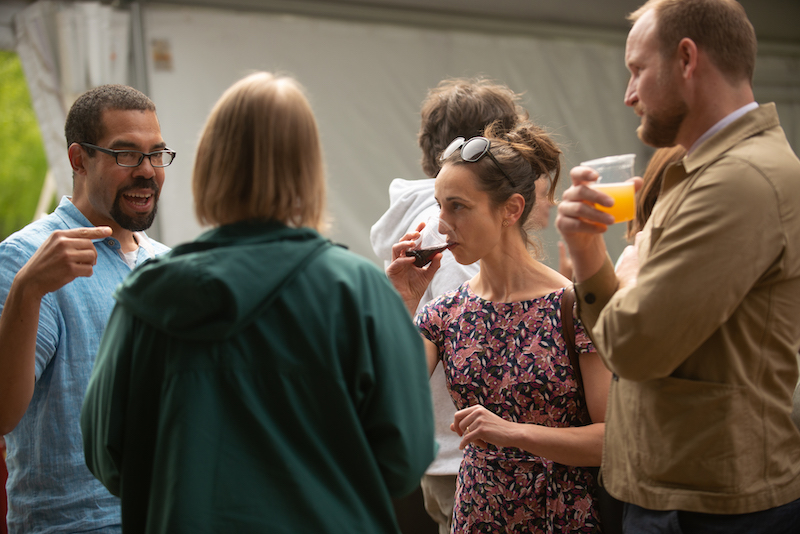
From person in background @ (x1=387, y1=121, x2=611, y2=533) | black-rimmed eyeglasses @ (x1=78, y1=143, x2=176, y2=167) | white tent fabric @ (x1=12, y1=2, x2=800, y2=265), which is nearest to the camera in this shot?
person in background @ (x1=387, y1=121, x2=611, y2=533)

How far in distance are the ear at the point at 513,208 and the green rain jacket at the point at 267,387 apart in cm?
92

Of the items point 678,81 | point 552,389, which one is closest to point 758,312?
point 678,81

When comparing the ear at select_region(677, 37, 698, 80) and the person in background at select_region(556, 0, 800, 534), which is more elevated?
the ear at select_region(677, 37, 698, 80)

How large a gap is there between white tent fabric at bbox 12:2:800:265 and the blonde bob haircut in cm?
249

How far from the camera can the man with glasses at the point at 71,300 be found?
1.55m

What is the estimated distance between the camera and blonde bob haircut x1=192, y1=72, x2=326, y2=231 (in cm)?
114

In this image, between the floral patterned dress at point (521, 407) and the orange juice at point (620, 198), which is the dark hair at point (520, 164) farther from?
the orange juice at point (620, 198)

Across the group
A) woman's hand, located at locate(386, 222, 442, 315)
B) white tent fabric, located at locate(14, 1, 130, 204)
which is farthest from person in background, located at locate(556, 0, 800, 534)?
white tent fabric, located at locate(14, 1, 130, 204)

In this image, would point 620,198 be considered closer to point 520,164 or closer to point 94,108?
point 520,164

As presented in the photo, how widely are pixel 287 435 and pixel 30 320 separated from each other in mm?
847

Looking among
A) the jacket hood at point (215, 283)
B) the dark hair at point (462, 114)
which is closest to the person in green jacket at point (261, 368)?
the jacket hood at point (215, 283)

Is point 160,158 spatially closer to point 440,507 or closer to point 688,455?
point 440,507

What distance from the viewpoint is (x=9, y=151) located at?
14914 millimetres

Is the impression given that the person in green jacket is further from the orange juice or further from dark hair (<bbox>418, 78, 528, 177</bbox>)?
dark hair (<bbox>418, 78, 528, 177</bbox>)
